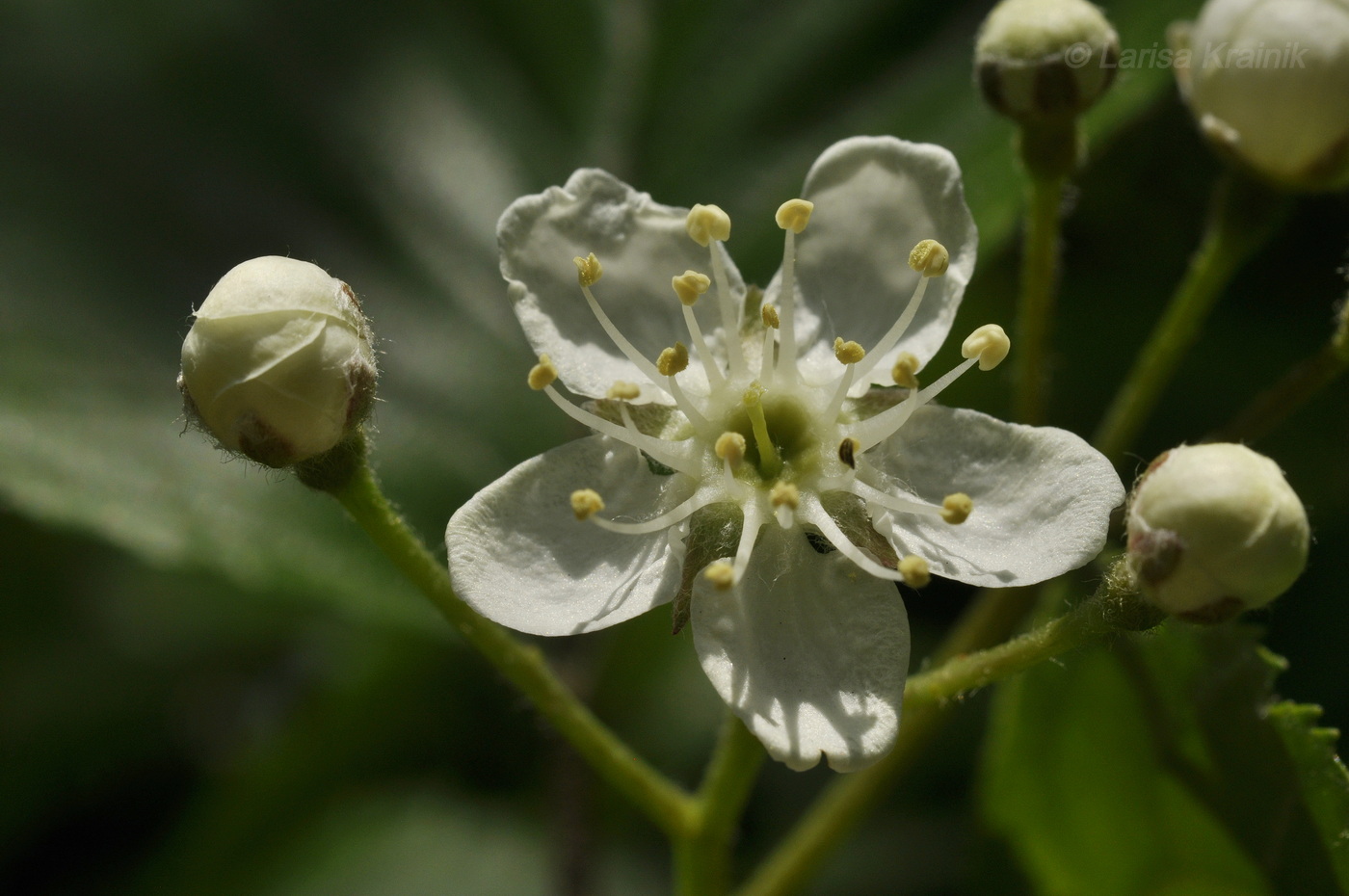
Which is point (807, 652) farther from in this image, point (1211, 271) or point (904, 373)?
Result: point (1211, 271)

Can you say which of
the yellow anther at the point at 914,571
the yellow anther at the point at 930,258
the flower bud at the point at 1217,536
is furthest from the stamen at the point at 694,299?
the flower bud at the point at 1217,536

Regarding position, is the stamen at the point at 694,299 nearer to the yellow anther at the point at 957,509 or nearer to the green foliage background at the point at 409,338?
the yellow anther at the point at 957,509

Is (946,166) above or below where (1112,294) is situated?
above

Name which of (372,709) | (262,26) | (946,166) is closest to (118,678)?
(372,709)

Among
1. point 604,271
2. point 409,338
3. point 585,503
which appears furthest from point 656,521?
point 409,338

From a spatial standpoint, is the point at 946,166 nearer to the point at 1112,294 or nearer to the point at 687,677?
the point at 1112,294

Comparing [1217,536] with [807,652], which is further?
[807,652]
